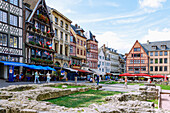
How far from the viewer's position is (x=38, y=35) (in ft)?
113

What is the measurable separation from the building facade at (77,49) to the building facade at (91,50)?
4.48m

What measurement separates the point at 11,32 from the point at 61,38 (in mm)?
17176

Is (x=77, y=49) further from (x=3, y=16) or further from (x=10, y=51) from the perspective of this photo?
(x=3, y=16)

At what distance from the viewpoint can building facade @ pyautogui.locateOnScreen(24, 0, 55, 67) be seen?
31078 mm

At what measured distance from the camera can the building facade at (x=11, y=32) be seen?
25.6m

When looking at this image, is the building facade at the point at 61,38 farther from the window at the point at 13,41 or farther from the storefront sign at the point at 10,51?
the window at the point at 13,41

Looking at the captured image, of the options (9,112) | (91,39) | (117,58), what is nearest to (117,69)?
(117,58)

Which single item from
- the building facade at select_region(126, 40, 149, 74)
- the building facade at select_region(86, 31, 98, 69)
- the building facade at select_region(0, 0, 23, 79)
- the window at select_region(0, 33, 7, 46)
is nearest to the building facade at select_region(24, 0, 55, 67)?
the building facade at select_region(0, 0, 23, 79)

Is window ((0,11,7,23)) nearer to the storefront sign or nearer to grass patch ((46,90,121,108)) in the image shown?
the storefront sign

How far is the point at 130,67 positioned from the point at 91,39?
2355cm

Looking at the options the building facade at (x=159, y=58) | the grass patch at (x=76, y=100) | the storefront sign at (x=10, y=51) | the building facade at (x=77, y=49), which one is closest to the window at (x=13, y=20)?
the storefront sign at (x=10, y=51)

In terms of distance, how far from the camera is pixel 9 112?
6.21 m

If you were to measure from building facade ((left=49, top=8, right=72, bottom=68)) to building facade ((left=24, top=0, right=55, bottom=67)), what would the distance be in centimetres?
238

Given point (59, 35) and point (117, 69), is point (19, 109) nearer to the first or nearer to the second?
point (59, 35)
